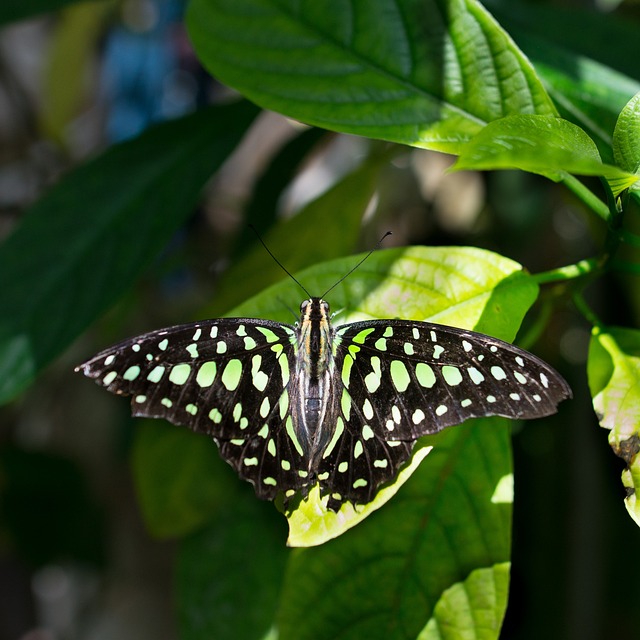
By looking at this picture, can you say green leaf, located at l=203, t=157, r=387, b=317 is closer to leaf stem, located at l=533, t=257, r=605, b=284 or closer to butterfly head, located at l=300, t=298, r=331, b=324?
butterfly head, located at l=300, t=298, r=331, b=324

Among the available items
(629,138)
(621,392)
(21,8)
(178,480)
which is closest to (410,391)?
(621,392)

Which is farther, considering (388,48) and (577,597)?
(577,597)

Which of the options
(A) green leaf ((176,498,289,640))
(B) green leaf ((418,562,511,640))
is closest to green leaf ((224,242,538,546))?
(B) green leaf ((418,562,511,640))

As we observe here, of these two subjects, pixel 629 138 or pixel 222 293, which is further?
pixel 222 293

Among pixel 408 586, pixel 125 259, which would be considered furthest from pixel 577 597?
pixel 125 259

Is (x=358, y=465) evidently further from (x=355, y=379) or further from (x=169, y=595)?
(x=169, y=595)

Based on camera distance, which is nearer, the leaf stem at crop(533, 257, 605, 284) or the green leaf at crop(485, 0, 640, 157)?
the leaf stem at crop(533, 257, 605, 284)

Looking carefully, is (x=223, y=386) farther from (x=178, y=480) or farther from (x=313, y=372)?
(x=178, y=480)
